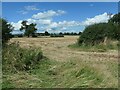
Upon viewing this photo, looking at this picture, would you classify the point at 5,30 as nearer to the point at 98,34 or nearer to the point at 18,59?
the point at 18,59

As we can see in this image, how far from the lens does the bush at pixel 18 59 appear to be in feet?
34.7

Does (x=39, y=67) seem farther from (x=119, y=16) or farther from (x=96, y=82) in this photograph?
(x=119, y=16)

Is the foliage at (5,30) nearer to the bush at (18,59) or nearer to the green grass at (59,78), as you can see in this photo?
the bush at (18,59)

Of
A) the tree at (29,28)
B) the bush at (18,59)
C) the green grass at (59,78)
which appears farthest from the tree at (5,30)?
the tree at (29,28)

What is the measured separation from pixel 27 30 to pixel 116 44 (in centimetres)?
3479

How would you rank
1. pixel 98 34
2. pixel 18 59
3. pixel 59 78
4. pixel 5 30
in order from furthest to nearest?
1. pixel 98 34
2. pixel 5 30
3. pixel 18 59
4. pixel 59 78

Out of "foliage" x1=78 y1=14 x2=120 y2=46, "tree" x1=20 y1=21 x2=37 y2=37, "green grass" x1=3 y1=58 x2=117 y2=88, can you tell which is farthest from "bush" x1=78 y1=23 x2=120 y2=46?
"tree" x1=20 y1=21 x2=37 y2=37

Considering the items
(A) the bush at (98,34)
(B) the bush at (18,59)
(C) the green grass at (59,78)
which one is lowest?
(C) the green grass at (59,78)

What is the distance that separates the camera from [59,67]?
36.2ft

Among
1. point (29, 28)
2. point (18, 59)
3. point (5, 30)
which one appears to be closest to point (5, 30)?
point (5, 30)

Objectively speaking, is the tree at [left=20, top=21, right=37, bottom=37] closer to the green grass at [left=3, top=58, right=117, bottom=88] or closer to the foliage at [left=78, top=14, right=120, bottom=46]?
the foliage at [left=78, top=14, right=120, bottom=46]

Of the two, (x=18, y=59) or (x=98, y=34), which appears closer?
(x=18, y=59)

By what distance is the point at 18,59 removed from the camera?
11188 millimetres

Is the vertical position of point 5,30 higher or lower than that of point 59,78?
higher
